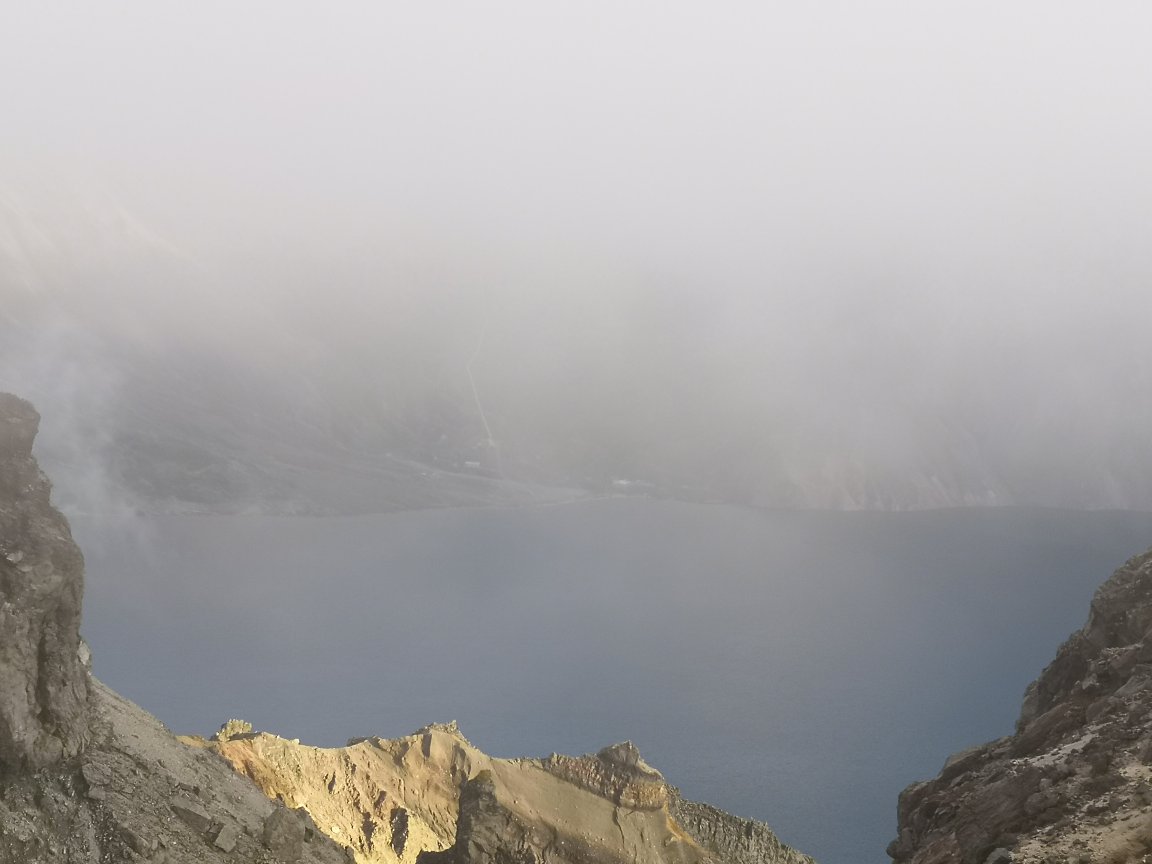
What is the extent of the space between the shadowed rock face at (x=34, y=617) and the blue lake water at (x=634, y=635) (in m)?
44.1

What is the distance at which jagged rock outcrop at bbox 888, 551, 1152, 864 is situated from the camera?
16047mm

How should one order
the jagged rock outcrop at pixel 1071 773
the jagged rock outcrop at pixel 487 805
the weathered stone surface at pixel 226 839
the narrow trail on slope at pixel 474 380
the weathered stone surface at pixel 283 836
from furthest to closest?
the narrow trail on slope at pixel 474 380
the jagged rock outcrop at pixel 487 805
the weathered stone surface at pixel 283 836
the weathered stone surface at pixel 226 839
the jagged rock outcrop at pixel 1071 773

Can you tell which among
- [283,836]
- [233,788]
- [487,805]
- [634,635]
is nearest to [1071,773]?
[487,805]

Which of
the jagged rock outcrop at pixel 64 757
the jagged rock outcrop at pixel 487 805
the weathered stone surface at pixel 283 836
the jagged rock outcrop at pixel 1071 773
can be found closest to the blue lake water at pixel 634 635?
the jagged rock outcrop at pixel 487 805

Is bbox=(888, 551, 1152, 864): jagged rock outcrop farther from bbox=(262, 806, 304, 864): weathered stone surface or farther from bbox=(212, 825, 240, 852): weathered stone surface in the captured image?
bbox=(212, 825, 240, 852): weathered stone surface

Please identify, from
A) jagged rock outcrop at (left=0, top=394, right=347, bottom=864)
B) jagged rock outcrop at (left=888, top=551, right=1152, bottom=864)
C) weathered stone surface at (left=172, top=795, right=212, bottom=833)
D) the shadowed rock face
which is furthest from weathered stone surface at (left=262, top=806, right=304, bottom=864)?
jagged rock outcrop at (left=888, top=551, right=1152, bottom=864)

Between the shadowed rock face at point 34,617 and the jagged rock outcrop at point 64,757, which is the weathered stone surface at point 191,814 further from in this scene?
the shadowed rock face at point 34,617

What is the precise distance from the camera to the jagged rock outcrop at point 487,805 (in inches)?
1013

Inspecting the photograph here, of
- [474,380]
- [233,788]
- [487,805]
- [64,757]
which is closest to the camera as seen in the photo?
[64,757]

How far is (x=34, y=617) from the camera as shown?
17453 mm

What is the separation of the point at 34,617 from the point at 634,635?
7722 centimetres

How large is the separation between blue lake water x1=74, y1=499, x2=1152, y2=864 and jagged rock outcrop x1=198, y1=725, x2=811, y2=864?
2778cm

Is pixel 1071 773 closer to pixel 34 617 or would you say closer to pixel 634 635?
pixel 34 617

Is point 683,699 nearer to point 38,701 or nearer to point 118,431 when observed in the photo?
point 38,701
